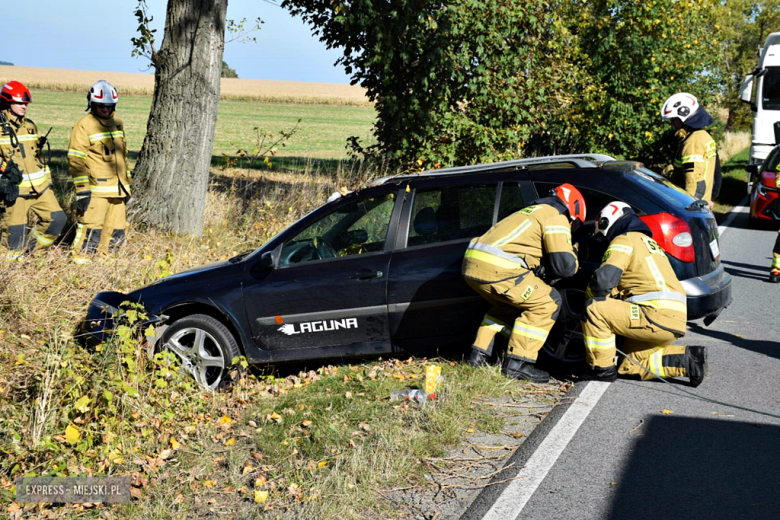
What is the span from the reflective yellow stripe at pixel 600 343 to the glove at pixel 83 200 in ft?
18.8

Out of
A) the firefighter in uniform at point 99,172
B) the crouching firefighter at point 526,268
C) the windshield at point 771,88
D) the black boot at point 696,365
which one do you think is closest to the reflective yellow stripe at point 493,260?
the crouching firefighter at point 526,268

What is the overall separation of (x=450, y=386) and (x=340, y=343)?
1.13m

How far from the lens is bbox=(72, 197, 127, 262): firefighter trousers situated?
843cm

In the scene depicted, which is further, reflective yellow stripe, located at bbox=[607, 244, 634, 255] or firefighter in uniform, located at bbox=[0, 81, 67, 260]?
firefighter in uniform, located at bbox=[0, 81, 67, 260]

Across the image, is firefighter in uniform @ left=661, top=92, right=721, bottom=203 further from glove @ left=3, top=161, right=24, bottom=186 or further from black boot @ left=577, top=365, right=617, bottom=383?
glove @ left=3, top=161, right=24, bottom=186

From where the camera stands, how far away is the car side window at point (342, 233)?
20.5ft

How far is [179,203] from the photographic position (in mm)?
9648

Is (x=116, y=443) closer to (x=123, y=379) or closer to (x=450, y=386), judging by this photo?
(x=123, y=379)

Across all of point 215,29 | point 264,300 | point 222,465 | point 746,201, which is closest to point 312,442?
point 222,465

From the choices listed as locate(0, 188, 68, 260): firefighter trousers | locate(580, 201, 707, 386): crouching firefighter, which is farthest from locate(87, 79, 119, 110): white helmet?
locate(580, 201, 707, 386): crouching firefighter

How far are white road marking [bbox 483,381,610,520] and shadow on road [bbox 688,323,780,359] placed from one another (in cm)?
171

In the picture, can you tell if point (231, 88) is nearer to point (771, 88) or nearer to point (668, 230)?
point (771, 88)

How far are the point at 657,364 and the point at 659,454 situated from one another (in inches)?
51.8

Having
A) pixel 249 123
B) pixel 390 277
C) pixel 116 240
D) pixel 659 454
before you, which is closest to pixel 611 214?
pixel 390 277
